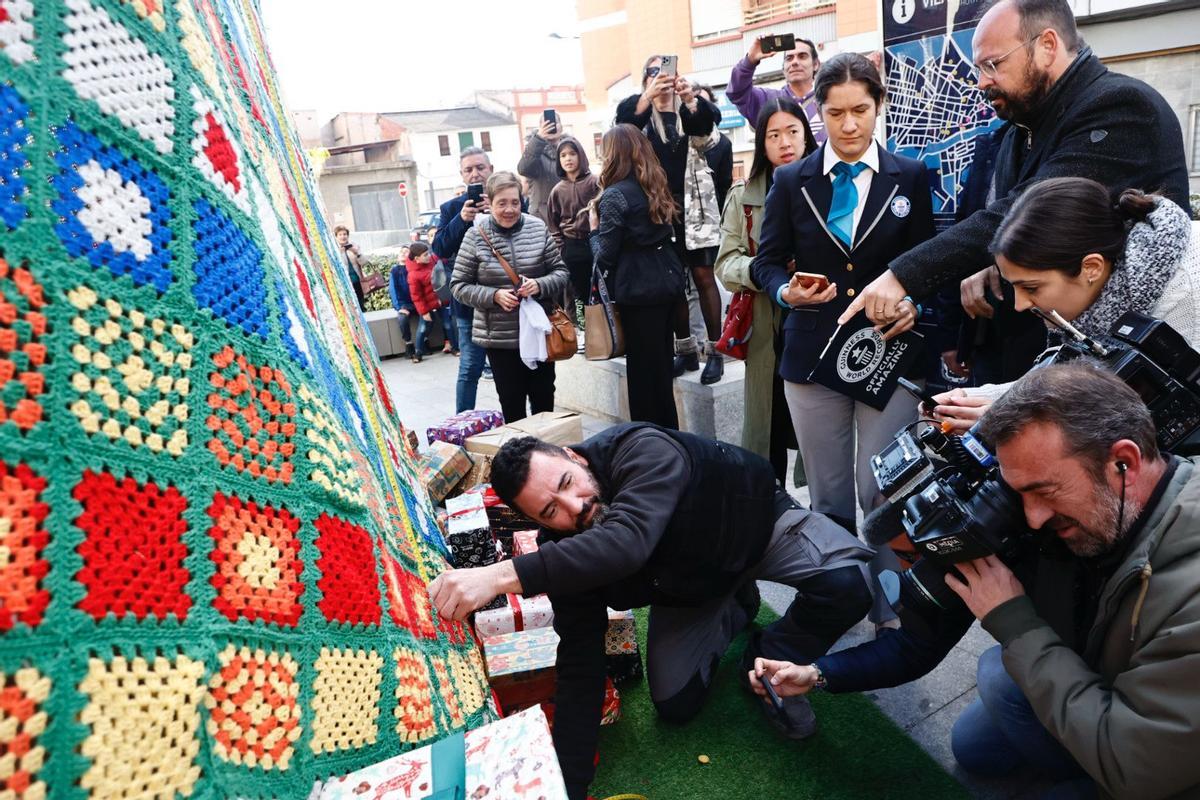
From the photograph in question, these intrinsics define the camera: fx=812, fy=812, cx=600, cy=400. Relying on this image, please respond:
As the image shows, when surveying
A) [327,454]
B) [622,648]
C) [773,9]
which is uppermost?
[773,9]

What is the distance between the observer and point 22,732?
91cm

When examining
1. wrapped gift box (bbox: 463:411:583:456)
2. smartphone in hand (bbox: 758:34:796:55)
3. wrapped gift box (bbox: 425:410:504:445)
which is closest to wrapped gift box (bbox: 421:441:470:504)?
wrapped gift box (bbox: 463:411:583:456)

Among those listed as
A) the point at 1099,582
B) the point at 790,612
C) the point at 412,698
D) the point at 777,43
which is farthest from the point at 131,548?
the point at 777,43

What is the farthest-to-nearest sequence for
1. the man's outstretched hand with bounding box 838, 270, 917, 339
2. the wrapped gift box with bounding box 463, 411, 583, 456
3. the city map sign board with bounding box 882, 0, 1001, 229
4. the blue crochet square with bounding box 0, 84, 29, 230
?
the wrapped gift box with bounding box 463, 411, 583, 456 → the city map sign board with bounding box 882, 0, 1001, 229 → the man's outstretched hand with bounding box 838, 270, 917, 339 → the blue crochet square with bounding box 0, 84, 29, 230

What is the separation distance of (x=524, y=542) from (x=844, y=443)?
1181 millimetres

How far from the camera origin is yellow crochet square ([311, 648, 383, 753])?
1354 millimetres

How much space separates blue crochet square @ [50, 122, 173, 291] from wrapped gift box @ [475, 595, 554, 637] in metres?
1.62

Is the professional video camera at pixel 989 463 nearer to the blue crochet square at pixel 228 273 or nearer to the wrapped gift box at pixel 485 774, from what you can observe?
the wrapped gift box at pixel 485 774

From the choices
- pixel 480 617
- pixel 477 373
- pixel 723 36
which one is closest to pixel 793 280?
pixel 480 617

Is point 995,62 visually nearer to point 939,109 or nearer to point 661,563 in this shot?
point 939,109

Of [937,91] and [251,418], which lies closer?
[251,418]

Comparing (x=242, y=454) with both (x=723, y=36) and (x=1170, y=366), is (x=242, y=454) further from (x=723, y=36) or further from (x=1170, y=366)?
(x=723, y=36)

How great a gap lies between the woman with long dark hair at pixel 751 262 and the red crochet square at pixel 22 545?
9.36ft

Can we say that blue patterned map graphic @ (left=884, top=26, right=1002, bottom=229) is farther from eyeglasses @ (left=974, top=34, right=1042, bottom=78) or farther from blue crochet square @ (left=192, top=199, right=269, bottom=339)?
blue crochet square @ (left=192, top=199, right=269, bottom=339)
